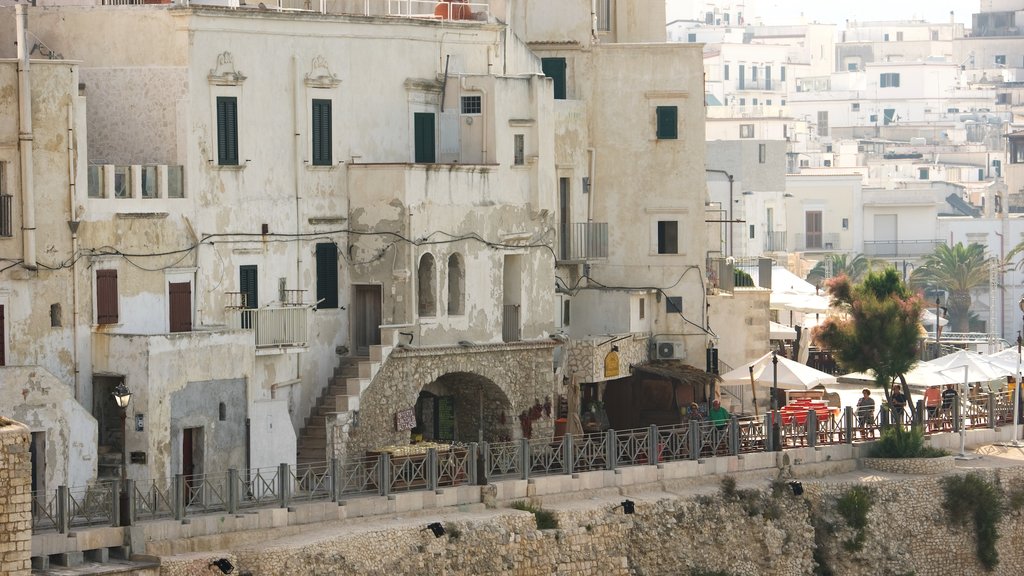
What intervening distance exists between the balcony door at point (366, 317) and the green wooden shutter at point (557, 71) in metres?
8.66

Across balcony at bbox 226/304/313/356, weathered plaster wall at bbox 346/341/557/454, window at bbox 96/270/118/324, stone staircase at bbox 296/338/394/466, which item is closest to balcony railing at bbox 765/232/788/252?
weathered plaster wall at bbox 346/341/557/454

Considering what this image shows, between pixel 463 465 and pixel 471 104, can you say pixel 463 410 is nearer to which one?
pixel 463 465

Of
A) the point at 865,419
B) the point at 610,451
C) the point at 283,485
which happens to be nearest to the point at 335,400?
the point at 283,485

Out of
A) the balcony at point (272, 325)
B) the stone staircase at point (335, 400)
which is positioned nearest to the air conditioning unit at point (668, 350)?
the stone staircase at point (335, 400)

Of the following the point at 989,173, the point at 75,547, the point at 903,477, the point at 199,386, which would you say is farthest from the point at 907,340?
the point at 989,173

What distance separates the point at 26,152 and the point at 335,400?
801 centimetres

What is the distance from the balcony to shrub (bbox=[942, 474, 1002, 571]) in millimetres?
14224

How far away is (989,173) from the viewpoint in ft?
392

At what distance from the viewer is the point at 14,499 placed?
111ft

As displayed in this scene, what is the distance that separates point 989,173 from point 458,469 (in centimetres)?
8087

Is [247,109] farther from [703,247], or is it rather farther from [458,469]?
[703,247]

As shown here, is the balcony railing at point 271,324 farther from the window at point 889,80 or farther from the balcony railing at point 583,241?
the window at point 889,80

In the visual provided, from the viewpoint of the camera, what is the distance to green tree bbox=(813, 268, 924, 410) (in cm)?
5153

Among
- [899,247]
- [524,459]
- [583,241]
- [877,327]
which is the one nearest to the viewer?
[524,459]
